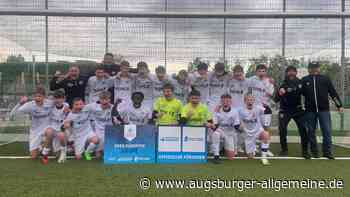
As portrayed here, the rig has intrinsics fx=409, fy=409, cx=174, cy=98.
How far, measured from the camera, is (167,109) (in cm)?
754

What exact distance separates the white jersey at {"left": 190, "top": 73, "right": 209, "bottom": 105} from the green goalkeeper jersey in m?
0.89

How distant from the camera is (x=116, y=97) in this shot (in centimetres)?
806

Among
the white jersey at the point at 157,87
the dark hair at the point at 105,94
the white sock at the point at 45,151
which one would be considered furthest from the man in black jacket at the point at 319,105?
the white sock at the point at 45,151

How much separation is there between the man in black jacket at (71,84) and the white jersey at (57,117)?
462 millimetres

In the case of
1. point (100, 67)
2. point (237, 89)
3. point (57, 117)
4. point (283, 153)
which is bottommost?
point (283, 153)

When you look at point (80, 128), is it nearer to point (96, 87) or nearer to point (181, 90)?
point (96, 87)

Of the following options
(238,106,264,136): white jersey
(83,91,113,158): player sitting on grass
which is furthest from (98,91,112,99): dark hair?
(238,106,264,136): white jersey

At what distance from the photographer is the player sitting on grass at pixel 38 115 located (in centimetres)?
763

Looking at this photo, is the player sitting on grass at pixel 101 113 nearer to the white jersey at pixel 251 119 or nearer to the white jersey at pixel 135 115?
the white jersey at pixel 135 115

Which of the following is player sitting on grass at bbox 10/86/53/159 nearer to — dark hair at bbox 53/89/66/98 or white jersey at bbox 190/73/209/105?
dark hair at bbox 53/89/66/98

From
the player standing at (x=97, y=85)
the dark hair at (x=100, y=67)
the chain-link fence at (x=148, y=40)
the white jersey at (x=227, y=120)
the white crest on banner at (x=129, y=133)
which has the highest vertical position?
the chain-link fence at (x=148, y=40)

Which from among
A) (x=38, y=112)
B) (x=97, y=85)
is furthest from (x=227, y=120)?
(x=38, y=112)

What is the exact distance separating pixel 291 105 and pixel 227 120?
1.42 metres

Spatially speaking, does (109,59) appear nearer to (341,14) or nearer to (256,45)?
(256,45)
